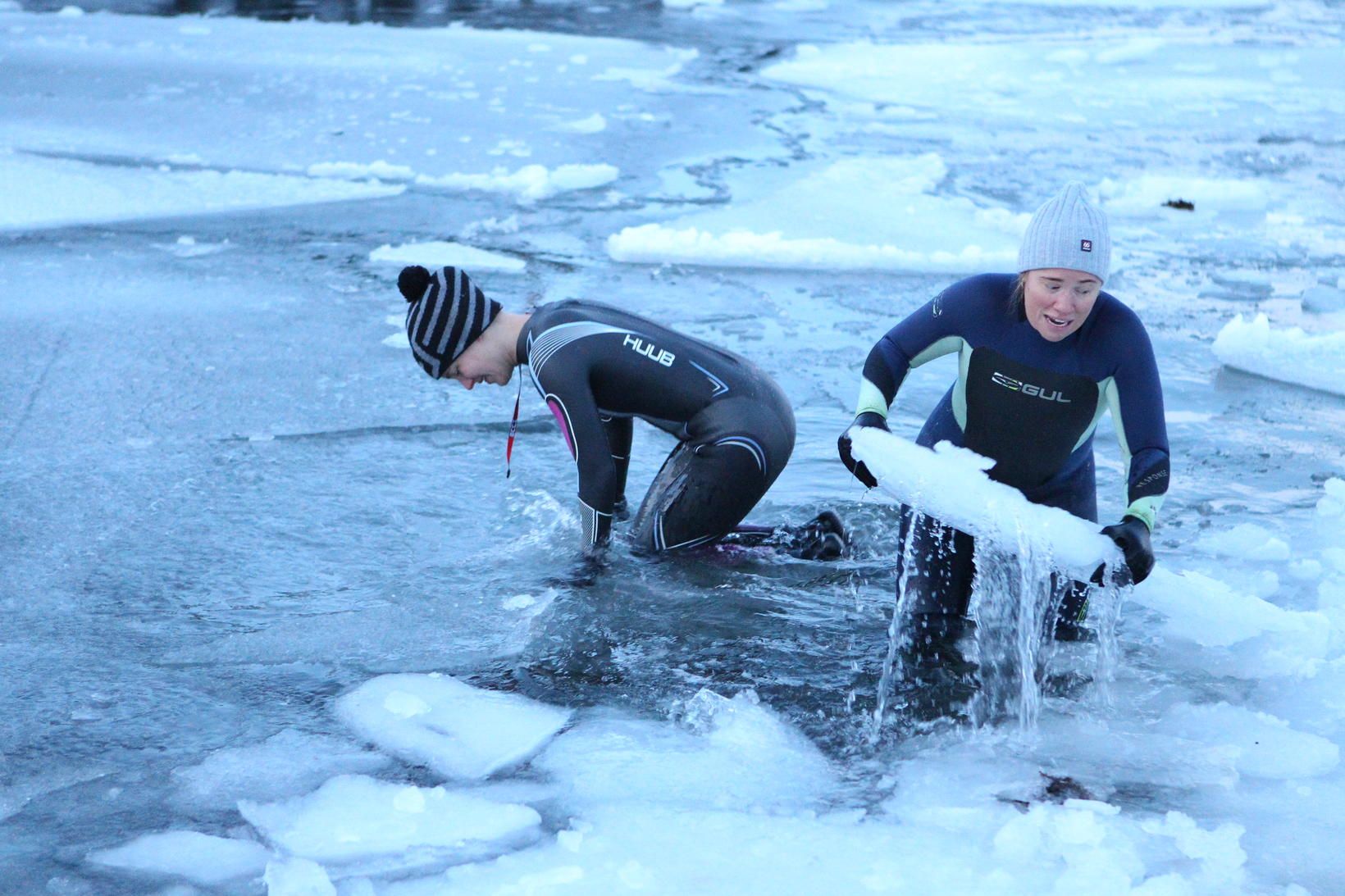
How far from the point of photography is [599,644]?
12.6ft

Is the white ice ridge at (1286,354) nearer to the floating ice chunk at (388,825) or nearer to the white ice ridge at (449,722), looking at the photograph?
the white ice ridge at (449,722)

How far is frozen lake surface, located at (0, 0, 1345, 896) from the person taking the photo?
2967mm

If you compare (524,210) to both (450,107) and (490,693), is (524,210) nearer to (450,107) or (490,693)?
(450,107)

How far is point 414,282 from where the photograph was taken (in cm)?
402

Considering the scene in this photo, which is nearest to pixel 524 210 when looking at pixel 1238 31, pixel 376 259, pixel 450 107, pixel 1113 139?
pixel 376 259

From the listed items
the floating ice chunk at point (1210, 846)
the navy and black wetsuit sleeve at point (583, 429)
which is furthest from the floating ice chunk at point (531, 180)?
the floating ice chunk at point (1210, 846)

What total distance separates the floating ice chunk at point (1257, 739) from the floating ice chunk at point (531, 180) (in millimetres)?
6696

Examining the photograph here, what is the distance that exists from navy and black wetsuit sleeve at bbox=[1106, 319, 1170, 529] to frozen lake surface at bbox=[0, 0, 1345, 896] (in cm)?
51

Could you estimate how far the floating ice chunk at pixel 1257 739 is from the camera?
3271 mm

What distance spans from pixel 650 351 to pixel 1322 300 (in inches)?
178

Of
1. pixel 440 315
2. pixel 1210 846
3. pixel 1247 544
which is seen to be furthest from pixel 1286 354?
pixel 440 315

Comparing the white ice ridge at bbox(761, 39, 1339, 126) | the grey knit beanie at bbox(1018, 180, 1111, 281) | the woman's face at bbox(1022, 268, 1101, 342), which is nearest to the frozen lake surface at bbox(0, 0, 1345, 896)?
the woman's face at bbox(1022, 268, 1101, 342)

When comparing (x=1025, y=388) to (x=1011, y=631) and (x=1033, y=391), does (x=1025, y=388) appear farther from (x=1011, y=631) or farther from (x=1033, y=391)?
(x=1011, y=631)

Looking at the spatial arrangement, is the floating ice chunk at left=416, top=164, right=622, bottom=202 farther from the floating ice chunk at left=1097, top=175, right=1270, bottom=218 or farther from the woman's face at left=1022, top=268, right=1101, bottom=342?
the woman's face at left=1022, top=268, right=1101, bottom=342
